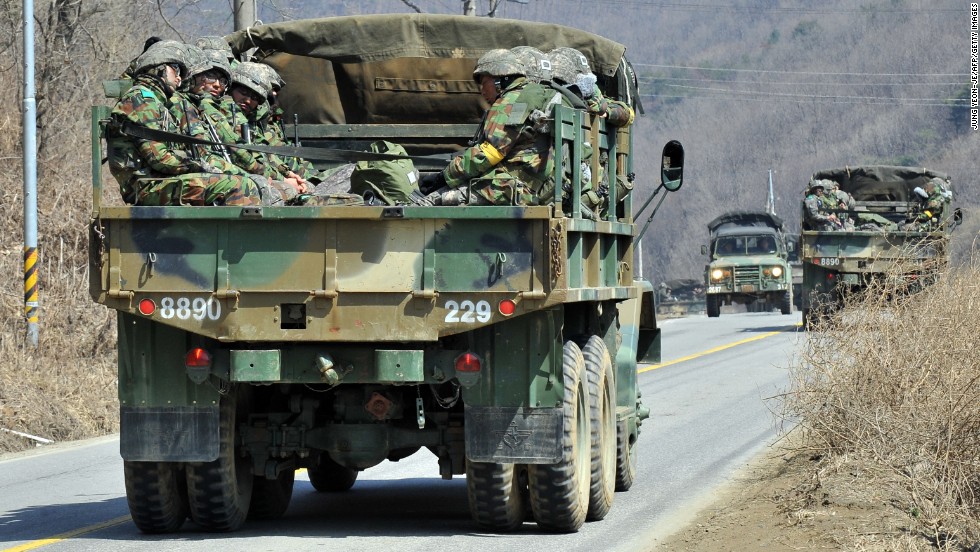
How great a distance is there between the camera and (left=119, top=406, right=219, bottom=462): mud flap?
30.8 ft

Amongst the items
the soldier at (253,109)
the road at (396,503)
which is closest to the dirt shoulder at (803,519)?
the road at (396,503)

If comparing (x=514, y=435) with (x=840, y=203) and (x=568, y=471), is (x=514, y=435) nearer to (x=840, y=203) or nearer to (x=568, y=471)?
(x=568, y=471)

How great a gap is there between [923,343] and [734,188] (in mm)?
85292

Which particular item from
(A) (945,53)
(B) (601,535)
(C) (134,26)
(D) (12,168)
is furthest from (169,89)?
(A) (945,53)

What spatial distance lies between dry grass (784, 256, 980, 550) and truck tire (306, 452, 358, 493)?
3.46 metres

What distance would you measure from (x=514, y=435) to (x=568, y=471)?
1.53 feet

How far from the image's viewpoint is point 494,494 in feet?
31.5

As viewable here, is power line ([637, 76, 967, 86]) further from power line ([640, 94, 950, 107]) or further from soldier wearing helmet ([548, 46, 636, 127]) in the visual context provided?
soldier wearing helmet ([548, 46, 636, 127])

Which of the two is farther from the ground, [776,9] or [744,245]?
[776,9]

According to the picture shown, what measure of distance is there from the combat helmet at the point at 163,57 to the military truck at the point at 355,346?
2.02 feet

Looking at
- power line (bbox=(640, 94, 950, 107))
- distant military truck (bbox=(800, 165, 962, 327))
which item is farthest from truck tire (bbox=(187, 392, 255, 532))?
power line (bbox=(640, 94, 950, 107))

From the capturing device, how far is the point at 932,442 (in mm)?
9789

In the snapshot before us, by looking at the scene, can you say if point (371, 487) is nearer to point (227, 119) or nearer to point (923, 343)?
point (227, 119)

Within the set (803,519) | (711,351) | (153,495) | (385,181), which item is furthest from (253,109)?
(711,351)
